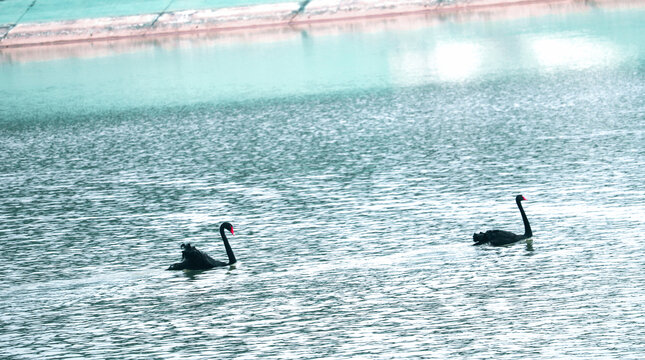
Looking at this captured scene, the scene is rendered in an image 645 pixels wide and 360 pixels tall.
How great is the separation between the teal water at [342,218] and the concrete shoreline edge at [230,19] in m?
42.1

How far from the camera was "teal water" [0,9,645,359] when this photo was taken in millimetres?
21281

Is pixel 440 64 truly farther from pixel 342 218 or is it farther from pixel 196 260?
pixel 196 260

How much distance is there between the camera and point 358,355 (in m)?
19.8

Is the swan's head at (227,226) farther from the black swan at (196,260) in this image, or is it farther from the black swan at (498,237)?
the black swan at (498,237)

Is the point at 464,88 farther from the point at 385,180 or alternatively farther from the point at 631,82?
the point at 385,180

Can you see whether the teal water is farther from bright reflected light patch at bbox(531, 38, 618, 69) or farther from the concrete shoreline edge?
the concrete shoreline edge

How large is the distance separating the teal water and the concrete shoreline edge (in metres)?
42.1

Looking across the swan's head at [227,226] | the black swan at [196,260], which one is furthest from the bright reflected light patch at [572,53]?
the black swan at [196,260]

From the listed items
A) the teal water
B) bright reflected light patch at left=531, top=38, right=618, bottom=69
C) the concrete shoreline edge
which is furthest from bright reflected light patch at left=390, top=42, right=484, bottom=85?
the concrete shoreline edge

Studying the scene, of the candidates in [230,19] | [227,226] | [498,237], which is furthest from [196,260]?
[230,19]

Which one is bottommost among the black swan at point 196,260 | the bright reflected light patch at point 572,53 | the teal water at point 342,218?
the bright reflected light patch at point 572,53

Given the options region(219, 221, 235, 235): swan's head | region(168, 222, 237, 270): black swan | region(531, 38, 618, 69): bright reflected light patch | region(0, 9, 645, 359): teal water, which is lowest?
region(531, 38, 618, 69): bright reflected light patch

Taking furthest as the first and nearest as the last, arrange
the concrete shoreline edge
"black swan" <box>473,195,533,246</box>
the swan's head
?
the concrete shoreline edge, the swan's head, "black swan" <box>473,195,533,246</box>

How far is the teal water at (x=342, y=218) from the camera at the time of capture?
21.3 meters
